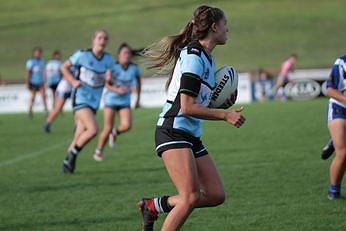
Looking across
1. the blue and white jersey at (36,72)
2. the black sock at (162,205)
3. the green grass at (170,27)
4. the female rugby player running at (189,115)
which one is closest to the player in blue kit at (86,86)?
the black sock at (162,205)

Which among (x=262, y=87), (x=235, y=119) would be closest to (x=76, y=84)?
(x=235, y=119)

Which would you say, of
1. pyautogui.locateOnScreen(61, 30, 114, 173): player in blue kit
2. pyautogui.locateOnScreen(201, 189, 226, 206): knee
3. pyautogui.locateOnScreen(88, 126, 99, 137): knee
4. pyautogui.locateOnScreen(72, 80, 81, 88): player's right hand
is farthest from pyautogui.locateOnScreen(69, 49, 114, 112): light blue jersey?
pyautogui.locateOnScreen(201, 189, 226, 206): knee

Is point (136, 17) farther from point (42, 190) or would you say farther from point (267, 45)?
point (42, 190)

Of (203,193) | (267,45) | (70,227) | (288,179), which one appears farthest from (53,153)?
(267,45)

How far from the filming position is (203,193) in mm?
6438

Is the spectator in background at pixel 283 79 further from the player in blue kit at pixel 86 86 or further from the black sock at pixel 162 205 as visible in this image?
the black sock at pixel 162 205

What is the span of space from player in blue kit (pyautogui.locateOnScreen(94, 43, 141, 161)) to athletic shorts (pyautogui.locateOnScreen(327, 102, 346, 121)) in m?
5.19

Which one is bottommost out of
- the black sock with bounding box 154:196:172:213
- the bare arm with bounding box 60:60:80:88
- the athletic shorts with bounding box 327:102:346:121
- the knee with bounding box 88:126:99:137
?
the knee with bounding box 88:126:99:137

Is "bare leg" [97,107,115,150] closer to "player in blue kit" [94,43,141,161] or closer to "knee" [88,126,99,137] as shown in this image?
"player in blue kit" [94,43,141,161]

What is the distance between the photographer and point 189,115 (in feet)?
19.9

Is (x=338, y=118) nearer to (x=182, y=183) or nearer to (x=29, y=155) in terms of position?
(x=182, y=183)

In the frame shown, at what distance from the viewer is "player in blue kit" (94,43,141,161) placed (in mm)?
13641

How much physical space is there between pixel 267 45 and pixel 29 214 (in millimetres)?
40538

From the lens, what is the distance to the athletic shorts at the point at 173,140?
6.25 metres
